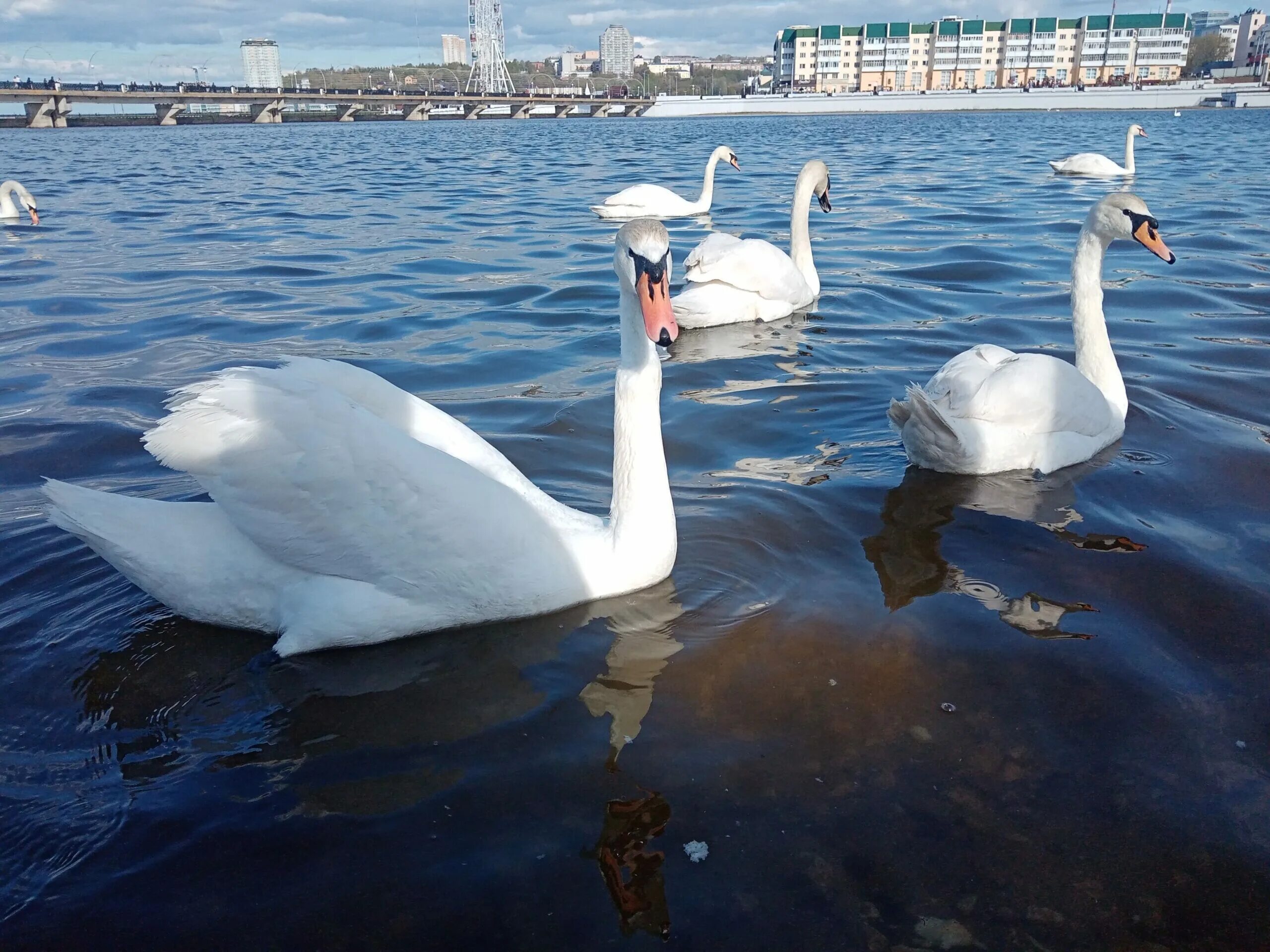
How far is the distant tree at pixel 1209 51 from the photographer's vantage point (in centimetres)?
14575

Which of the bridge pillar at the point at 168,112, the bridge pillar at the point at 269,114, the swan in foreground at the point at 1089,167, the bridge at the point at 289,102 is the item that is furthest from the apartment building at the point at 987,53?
the swan in foreground at the point at 1089,167

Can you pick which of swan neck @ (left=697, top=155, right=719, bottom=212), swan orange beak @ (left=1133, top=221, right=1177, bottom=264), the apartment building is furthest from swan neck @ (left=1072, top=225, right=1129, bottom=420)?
the apartment building

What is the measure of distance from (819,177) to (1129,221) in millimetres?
5514

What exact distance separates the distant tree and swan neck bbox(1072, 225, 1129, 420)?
168741 mm

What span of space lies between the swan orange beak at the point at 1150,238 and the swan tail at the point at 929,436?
1933 mm

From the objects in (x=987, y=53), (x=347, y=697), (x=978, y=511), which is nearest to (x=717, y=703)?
(x=347, y=697)

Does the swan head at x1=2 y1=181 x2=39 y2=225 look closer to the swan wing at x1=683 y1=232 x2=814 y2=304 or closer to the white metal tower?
the swan wing at x1=683 y1=232 x2=814 y2=304

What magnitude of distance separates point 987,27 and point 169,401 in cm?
15422

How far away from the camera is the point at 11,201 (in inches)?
657

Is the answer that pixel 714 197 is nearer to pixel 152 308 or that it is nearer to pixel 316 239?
pixel 316 239

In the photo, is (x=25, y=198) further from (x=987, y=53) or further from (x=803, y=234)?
(x=987, y=53)

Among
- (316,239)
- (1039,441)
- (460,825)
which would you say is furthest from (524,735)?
(316,239)

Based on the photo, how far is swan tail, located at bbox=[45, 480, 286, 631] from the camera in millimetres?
3607

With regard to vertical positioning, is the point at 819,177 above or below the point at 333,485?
above
